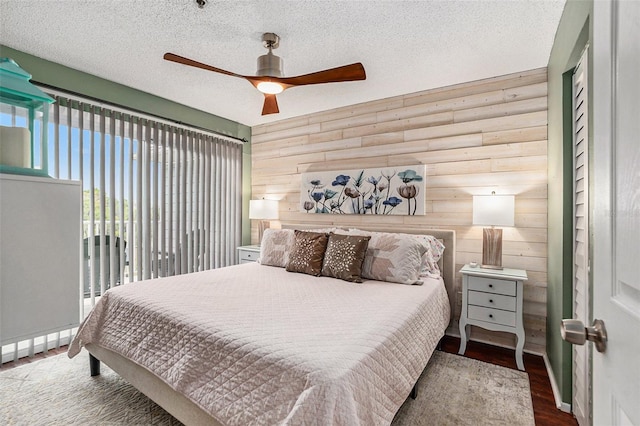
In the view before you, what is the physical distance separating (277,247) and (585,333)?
283 centimetres

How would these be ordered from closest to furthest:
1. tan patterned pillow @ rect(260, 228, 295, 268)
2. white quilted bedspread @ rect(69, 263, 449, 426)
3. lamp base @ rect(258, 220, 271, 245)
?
white quilted bedspread @ rect(69, 263, 449, 426) → tan patterned pillow @ rect(260, 228, 295, 268) → lamp base @ rect(258, 220, 271, 245)

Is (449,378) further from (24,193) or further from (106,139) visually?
(106,139)

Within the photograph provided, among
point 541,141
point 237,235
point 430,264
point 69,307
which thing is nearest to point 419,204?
point 430,264

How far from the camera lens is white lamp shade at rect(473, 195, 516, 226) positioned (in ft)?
8.71

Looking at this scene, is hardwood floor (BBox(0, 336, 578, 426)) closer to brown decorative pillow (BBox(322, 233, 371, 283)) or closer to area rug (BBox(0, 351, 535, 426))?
area rug (BBox(0, 351, 535, 426))

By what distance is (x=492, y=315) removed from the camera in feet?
8.71

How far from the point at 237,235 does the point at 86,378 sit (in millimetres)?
2493

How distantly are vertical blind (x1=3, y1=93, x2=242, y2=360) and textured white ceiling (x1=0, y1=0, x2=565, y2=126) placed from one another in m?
0.55

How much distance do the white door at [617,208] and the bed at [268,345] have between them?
2.67 ft

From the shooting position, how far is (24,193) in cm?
86

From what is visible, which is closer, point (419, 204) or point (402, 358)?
point (402, 358)

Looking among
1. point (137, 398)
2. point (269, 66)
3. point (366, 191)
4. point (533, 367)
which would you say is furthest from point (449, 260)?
point (137, 398)

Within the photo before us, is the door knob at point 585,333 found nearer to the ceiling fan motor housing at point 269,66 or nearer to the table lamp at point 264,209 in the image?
Result: the ceiling fan motor housing at point 269,66

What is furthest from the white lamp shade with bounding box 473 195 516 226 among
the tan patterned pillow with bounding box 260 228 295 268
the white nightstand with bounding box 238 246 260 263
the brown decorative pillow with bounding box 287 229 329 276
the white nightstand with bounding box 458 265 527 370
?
the white nightstand with bounding box 238 246 260 263
